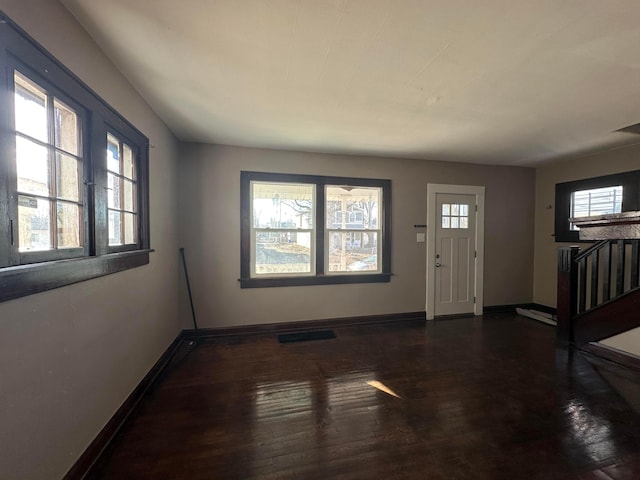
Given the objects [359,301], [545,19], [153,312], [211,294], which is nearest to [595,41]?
[545,19]

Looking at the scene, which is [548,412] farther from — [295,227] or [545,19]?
[295,227]

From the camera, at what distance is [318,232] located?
13.3 feet

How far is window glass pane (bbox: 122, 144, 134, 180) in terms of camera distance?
7.47ft

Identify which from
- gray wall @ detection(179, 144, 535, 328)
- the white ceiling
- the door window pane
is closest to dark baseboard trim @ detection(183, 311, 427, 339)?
gray wall @ detection(179, 144, 535, 328)

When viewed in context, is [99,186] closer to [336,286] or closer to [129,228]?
[129,228]

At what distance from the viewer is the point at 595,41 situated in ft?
5.45

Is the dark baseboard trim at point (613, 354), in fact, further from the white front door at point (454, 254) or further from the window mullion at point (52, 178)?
the window mullion at point (52, 178)

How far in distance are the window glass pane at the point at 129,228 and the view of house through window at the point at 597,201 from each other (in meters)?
5.37

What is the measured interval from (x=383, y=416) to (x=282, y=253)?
7.87 ft

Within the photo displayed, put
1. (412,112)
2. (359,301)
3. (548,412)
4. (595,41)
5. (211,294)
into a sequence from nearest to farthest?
(595,41), (548,412), (412,112), (211,294), (359,301)

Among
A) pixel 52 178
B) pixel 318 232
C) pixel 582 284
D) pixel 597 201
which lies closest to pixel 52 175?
pixel 52 178

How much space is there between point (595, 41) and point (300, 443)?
119 inches

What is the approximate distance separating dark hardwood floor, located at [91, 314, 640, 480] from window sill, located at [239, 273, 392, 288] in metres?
0.87

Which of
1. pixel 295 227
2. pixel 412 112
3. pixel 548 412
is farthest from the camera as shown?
pixel 295 227
